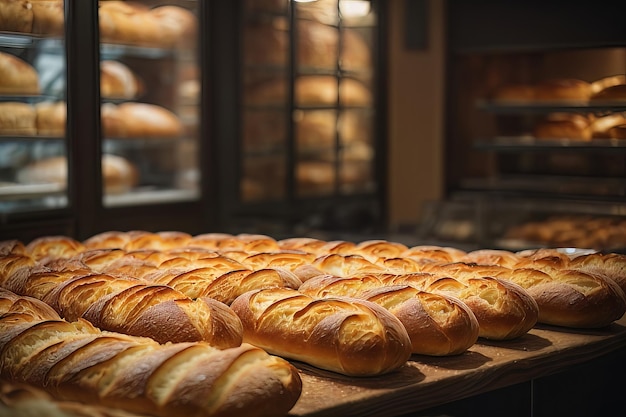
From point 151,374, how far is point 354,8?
4.79 meters

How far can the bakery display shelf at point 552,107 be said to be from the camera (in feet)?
12.3

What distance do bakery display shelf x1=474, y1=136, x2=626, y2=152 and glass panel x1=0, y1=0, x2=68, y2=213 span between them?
2.13m

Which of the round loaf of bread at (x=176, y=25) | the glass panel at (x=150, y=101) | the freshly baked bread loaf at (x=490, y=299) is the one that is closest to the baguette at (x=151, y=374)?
the freshly baked bread loaf at (x=490, y=299)

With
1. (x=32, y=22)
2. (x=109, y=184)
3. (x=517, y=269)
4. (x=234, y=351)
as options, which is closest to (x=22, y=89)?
(x=32, y=22)

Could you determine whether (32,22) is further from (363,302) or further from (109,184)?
(363,302)

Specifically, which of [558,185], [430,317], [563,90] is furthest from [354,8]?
[430,317]

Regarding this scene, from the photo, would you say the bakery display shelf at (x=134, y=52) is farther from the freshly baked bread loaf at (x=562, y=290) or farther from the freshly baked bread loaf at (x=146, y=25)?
the freshly baked bread loaf at (x=562, y=290)

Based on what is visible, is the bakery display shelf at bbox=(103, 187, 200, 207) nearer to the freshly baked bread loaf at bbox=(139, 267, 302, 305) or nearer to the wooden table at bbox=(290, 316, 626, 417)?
the freshly baked bread loaf at bbox=(139, 267, 302, 305)

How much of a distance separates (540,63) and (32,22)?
8.50ft

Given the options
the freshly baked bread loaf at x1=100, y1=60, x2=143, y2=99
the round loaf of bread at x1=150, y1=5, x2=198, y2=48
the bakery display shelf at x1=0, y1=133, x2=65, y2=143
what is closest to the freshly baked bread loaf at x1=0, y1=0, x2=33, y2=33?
the bakery display shelf at x1=0, y1=133, x2=65, y2=143

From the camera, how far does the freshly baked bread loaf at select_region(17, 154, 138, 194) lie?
448cm

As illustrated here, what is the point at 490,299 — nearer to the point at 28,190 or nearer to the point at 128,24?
the point at 28,190

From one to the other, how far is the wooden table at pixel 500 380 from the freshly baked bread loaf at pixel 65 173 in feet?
9.90

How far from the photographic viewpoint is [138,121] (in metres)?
5.14
